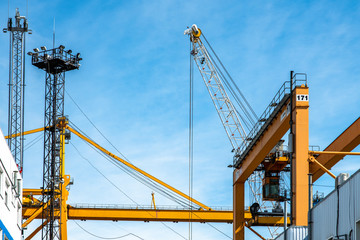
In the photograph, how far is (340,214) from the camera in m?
34.7

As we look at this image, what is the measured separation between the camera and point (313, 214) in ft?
131

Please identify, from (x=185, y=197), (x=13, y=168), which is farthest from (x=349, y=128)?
(x=185, y=197)

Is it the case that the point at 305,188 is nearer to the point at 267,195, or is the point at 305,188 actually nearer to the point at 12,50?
the point at 267,195

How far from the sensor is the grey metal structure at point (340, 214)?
32406 millimetres

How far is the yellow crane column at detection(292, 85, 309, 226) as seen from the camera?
47.2 metres

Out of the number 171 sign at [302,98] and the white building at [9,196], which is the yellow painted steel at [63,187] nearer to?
the white building at [9,196]

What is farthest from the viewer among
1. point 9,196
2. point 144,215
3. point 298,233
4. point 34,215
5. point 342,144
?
point 144,215

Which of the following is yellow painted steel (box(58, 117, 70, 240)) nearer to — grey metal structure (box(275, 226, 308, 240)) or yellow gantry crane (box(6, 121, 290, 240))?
yellow gantry crane (box(6, 121, 290, 240))

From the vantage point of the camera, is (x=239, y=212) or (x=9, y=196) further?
(x=239, y=212)

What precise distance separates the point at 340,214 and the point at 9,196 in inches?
871

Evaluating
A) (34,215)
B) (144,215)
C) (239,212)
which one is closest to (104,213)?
(144,215)

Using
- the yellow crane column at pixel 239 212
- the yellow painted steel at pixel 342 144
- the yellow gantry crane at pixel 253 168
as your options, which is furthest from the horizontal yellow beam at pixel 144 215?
the yellow painted steel at pixel 342 144

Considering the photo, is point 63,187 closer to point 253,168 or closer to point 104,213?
point 104,213

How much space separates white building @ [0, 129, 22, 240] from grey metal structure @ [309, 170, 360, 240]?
1743cm
